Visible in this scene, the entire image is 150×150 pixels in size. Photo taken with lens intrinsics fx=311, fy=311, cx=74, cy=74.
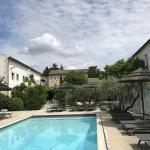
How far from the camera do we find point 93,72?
314ft

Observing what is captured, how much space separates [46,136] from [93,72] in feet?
263

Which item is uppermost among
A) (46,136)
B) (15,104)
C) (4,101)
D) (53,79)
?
(53,79)

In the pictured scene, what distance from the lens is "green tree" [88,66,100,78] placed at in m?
93.9

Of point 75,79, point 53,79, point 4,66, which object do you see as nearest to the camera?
point 4,66

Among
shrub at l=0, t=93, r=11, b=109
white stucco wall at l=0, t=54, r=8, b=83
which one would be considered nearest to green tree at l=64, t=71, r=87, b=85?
white stucco wall at l=0, t=54, r=8, b=83

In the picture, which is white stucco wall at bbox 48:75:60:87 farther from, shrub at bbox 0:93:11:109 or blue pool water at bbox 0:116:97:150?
blue pool water at bbox 0:116:97:150

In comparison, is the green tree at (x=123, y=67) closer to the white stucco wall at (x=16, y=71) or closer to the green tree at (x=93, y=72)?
the white stucco wall at (x=16, y=71)

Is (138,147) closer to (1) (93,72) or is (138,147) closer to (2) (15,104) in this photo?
(2) (15,104)

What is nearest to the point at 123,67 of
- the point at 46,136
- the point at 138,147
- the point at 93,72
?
the point at 46,136

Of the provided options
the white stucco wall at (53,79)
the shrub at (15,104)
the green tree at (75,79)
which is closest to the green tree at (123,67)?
the shrub at (15,104)

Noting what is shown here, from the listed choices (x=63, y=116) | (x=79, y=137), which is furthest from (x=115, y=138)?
(x=63, y=116)

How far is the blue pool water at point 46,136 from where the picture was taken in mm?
13039

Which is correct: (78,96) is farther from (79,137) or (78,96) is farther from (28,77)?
(79,137)

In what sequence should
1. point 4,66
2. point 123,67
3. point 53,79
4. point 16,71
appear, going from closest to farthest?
point 123,67 < point 4,66 < point 16,71 < point 53,79
